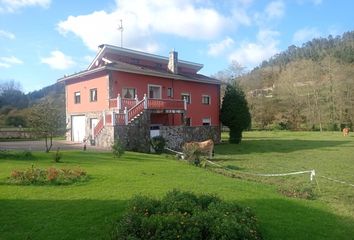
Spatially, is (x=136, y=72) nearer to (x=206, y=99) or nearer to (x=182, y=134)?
(x=182, y=134)

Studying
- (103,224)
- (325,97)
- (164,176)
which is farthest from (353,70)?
(103,224)

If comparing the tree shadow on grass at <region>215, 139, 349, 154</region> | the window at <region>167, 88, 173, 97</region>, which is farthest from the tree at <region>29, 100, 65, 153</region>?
the window at <region>167, 88, 173, 97</region>

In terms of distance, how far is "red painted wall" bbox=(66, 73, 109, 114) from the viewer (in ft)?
84.5

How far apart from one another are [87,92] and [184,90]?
8523 millimetres

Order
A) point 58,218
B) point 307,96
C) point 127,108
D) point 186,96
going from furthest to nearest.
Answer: point 307,96, point 186,96, point 127,108, point 58,218

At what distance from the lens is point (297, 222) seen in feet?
23.4

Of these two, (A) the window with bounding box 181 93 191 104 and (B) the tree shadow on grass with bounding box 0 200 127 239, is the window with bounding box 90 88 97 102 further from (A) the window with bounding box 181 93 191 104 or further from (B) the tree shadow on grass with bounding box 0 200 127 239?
(B) the tree shadow on grass with bounding box 0 200 127 239

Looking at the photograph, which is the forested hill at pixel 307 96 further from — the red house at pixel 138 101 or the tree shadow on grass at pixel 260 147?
the red house at pixel 138 101

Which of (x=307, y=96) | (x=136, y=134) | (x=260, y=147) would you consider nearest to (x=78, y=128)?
(x=136, y=134)

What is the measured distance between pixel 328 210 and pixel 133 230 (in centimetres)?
525

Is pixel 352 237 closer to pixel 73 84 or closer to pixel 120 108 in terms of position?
pixel 120 108

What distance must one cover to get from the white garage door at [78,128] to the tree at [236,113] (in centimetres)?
1309

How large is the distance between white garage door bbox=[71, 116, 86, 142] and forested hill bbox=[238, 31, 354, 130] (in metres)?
39.6

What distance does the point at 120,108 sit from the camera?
907 inches
